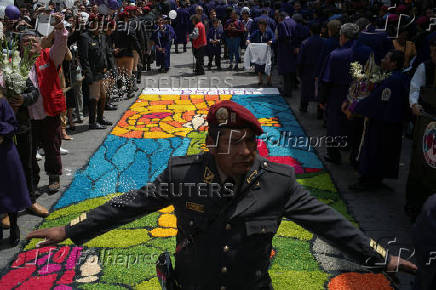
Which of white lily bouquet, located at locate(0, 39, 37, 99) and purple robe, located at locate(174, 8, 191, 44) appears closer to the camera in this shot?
white lily bouquet, located at locate(0, 39, 37, 99)

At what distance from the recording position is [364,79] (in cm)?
656

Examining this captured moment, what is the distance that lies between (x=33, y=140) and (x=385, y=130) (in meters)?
4.67

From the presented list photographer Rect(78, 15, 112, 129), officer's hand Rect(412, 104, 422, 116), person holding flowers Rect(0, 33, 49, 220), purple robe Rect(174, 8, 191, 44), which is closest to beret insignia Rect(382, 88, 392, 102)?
officer's hand Rect(412, 104, 422, 116)

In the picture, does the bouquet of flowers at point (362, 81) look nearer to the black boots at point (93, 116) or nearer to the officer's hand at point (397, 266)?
the officer's hand at point (397, 266)

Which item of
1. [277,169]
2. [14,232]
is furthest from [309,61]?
[277,169]

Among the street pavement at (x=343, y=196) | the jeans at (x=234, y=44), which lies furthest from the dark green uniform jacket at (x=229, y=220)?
the jeans at (x=234, y=44)

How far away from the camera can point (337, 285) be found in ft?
14.4

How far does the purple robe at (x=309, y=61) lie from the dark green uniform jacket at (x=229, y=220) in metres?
Result: 7.76

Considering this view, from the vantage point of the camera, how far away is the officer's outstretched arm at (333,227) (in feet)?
7.77

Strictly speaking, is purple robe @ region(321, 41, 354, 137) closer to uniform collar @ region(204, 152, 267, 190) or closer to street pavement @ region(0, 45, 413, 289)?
street pavement @ region(0, 45, 413, 289)

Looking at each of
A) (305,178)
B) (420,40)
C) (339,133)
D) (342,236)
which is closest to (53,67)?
(305,178)

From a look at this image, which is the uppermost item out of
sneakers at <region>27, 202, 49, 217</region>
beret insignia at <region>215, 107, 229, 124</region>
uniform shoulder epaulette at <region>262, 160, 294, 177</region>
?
beret insignia at <region>215, 107, 229, 124</region>

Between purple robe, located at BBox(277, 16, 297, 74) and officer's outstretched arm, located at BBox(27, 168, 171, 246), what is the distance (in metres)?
9.82

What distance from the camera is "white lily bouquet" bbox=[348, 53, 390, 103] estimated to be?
6293 millimetres
